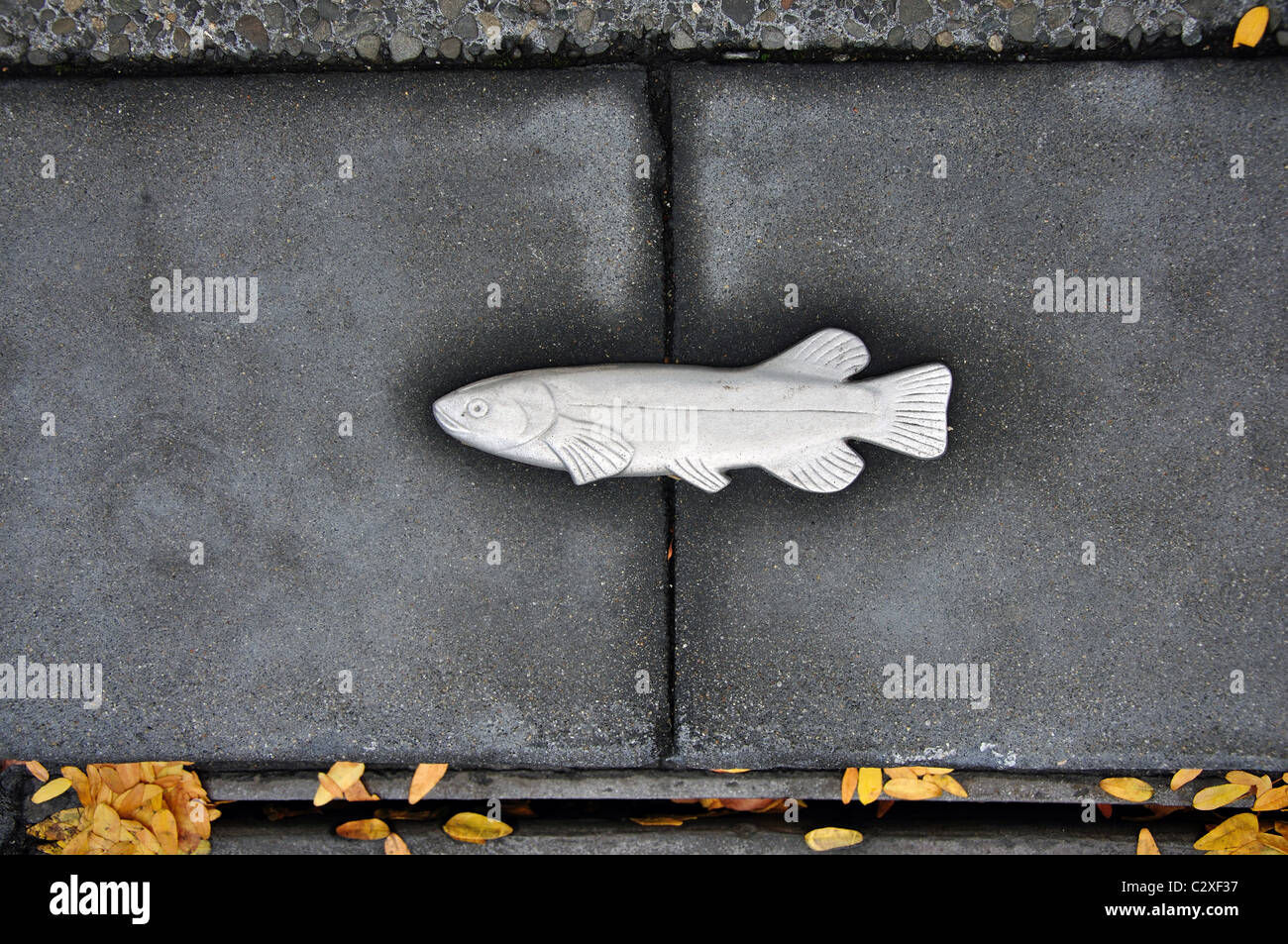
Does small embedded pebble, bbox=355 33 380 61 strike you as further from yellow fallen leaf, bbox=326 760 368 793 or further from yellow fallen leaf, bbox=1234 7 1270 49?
yellow fallen leaf, bbox=1234 7 1270 49

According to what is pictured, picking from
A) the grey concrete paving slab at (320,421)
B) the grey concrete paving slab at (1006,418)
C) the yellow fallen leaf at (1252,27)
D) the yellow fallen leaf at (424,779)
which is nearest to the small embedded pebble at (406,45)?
the grey concrete paving slab at (320,421)

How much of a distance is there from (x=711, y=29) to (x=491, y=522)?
2.04 metres

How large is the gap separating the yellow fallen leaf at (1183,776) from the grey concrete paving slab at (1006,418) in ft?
0.17

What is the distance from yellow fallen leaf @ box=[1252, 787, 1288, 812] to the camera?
2.73m

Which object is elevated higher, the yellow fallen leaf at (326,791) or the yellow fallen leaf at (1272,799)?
the yellow fallen leaf at (326,791)

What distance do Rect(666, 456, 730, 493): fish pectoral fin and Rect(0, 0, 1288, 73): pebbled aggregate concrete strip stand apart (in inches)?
60.8

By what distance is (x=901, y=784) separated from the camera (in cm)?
276

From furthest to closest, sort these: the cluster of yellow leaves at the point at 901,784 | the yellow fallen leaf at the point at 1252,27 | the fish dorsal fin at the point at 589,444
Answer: the cluster of yellow leaves at the point at 901,784 → the yellow fallen leaf at the point at 1252,27 → the fish dorsal fin at the point at 589,444

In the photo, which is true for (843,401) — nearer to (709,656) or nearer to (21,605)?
(709,656)

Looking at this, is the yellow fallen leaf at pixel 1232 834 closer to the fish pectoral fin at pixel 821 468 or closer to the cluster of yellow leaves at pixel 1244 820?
the cluster of yellow leaves at pixel 1244 820

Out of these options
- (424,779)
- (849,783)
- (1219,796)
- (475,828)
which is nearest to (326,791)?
(424,779)

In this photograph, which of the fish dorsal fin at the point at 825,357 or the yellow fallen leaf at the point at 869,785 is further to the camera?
the yellow fallen leaf at the point at 869,785

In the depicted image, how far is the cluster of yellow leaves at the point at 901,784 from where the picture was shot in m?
2.74

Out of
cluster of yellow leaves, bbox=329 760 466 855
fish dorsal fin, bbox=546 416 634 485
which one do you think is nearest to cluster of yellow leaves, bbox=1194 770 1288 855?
fish dorsal fin, bbox=546 416 634 485
